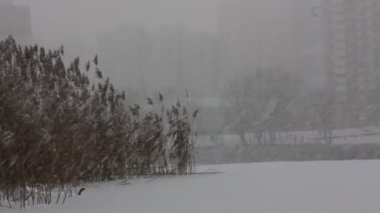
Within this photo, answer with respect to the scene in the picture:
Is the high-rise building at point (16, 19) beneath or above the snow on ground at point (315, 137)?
above

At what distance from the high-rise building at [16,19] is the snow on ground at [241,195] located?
2.16 meters

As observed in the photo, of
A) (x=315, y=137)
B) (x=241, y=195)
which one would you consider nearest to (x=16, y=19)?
(x=241, y=195)

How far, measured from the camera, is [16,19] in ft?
17.1

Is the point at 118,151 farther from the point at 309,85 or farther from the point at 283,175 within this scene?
the point at 309,85

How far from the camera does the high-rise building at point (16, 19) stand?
453 cm

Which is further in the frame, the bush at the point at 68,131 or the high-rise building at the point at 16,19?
the high-rise building at the point at 16,19

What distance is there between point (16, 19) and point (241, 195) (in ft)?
12.3

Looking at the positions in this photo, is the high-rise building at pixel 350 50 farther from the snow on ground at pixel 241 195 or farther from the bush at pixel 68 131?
the snow on ground at pixel 241 195

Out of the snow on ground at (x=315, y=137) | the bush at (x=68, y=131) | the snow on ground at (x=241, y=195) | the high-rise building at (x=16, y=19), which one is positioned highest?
the high-rise building at (x=16, y=19)

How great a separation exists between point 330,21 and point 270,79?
9.85 ft

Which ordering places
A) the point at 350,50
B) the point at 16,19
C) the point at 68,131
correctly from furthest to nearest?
the point at 350,50, the point at 16,19, the point at 68,131

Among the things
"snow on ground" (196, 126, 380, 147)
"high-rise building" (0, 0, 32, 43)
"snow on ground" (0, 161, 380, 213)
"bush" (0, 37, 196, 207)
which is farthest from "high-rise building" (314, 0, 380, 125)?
"snow on ground" (0, 161, 380, 213)

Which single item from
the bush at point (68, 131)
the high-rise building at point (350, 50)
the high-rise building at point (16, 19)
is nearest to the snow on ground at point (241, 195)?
the bush at point (68, 131)

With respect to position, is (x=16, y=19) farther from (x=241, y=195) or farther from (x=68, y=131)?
(x=241, y=195)
